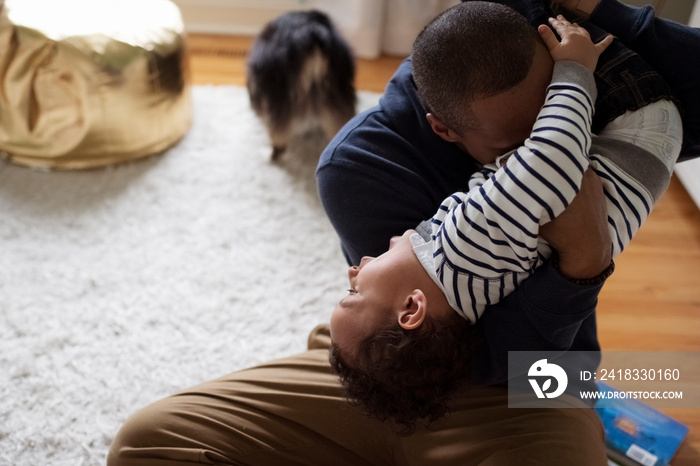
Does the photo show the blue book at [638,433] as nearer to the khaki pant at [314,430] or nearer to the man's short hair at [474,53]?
the khaki pant at [314,430]

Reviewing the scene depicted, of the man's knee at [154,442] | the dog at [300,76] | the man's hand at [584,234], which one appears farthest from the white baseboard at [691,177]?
the man's knee at [154,442]

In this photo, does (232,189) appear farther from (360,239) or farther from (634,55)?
(634,55)

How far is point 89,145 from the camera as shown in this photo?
2.05 metres

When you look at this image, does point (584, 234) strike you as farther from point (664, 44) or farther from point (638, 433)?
point (638, 433)

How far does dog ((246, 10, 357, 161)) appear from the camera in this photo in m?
2.00

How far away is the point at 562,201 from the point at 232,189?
144cm

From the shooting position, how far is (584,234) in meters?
0.78

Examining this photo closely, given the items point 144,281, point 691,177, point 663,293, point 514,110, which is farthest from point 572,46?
point 691,177

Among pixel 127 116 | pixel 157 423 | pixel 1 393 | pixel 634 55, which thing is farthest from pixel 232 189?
pixel 634 55

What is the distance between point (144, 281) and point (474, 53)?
1202mm

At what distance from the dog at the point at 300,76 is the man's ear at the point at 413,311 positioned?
1287 millimetres

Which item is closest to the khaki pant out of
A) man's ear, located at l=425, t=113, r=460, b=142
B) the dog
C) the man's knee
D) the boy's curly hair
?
the man's knee

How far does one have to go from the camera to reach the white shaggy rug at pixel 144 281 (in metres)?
1.42

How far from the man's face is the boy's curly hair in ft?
0.79
